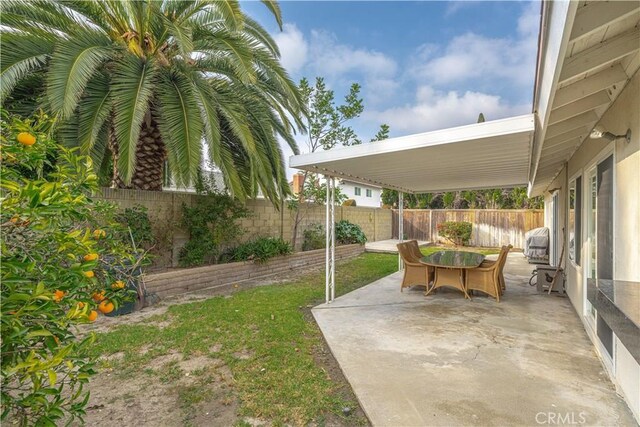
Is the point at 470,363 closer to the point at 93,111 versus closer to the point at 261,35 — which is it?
the point at 93,111

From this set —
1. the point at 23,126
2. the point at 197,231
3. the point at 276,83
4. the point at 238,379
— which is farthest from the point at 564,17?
the point at 197,231

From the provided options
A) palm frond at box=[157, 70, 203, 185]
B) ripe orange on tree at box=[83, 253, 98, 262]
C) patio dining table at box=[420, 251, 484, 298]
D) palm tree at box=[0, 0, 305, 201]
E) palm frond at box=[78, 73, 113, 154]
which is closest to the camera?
ripe orange on tree at box=[83, 253, 98, 262]

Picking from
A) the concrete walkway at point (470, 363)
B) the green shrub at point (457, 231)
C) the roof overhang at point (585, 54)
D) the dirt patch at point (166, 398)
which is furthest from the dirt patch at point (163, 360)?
the green shrub at point (457, 231)

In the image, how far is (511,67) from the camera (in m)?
8.38

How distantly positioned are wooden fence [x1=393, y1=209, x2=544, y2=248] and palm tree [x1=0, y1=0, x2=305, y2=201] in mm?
13376

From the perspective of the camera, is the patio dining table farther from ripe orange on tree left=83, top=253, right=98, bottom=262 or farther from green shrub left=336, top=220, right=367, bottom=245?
green shrub left=336, top=220, right=367, bottom=245

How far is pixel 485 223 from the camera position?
17062mm

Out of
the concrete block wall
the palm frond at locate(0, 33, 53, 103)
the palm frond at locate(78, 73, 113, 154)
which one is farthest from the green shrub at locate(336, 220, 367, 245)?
the palm frond at locate(0, 33, 53, 103)

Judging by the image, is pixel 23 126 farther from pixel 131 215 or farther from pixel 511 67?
pixel 511 67

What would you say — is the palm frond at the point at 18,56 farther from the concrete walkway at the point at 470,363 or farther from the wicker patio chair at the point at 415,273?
the wicker patio chair at the point at 415,273

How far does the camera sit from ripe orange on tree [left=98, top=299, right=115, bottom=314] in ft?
5.96

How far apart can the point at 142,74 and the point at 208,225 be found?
11.9 feet

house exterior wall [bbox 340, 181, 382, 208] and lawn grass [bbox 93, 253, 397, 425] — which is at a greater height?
house exterior wall [bbox 340, 181, 382, 208]

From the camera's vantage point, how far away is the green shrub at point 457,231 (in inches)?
665
